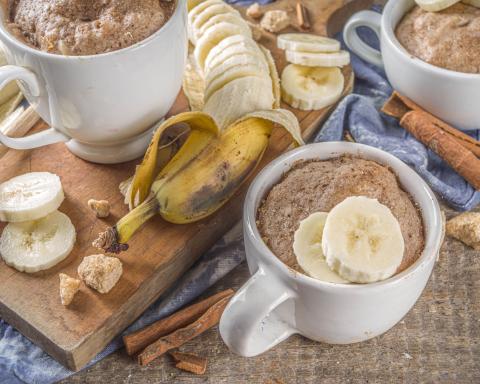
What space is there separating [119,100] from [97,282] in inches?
16.3

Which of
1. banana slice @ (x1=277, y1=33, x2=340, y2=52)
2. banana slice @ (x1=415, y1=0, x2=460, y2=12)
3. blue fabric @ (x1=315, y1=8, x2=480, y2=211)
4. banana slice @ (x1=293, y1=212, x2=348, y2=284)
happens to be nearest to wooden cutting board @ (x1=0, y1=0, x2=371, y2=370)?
blue fabric @ (x1=315, y1=8, x2=480, y2=211)

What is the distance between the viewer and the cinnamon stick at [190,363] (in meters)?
1.51

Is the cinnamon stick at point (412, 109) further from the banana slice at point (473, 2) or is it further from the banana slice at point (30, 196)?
the banana slice at point (30, 196)

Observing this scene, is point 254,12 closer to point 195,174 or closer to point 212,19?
point 212,19

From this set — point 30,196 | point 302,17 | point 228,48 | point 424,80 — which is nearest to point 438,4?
point 424,80

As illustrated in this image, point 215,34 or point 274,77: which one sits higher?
point 215,34

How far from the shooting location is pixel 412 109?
2002 millimetres

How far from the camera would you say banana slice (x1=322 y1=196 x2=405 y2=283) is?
1340 mm

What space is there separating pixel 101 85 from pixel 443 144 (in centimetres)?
94

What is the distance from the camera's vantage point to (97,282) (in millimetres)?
1518

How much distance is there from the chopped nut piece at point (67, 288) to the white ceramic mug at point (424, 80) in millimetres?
1052

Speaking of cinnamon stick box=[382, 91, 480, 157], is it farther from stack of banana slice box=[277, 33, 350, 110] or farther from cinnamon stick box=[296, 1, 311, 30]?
cinnamon stick box=[296, 1, 311, 30]

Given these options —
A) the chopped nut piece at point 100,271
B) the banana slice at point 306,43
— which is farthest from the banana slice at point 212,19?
the chopped nut piece at point 100,271

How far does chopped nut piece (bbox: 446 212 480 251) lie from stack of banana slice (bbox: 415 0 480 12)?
0.58 m
